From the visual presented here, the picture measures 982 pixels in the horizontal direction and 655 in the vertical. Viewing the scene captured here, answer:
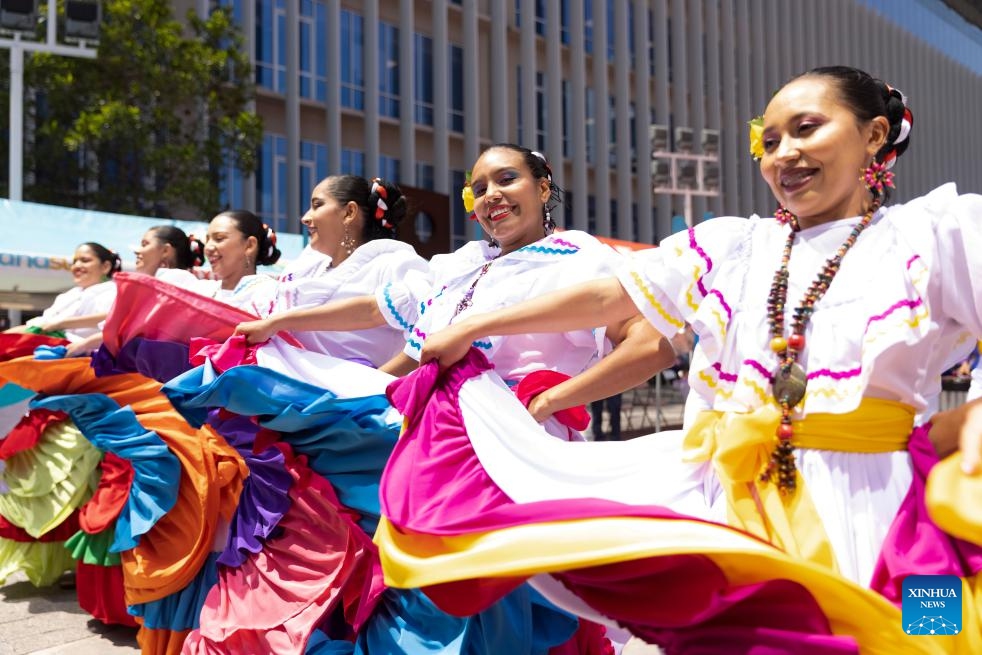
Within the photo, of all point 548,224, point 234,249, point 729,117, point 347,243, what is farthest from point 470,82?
point 548,224

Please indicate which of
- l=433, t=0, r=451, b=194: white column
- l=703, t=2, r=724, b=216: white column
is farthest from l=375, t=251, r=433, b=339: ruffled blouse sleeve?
l=703, t=2, r=724, b=216: white column

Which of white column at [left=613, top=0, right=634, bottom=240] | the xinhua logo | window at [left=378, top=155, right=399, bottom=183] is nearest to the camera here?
the xinhua logo

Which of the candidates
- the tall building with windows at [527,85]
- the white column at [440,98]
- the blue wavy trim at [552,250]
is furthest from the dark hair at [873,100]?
the white column at [440,98]

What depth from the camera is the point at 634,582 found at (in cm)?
172

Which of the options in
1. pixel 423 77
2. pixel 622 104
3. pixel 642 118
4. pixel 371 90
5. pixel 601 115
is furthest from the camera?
pixel 642 118

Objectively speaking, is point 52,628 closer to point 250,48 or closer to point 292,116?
point 250,48

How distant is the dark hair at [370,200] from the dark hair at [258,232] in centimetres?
79

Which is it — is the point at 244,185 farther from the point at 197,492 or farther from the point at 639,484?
the point at 639,484

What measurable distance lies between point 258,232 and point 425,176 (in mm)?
18016

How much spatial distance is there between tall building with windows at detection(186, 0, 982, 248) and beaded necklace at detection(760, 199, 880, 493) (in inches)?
619

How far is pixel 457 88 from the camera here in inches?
916

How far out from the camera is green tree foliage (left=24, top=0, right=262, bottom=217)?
14.6m

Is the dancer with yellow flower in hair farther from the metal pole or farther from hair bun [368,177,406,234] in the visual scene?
the metal pole

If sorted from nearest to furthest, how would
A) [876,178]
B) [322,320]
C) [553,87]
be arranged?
1. [876,178]
2. [322,320]
3. [553,87]
